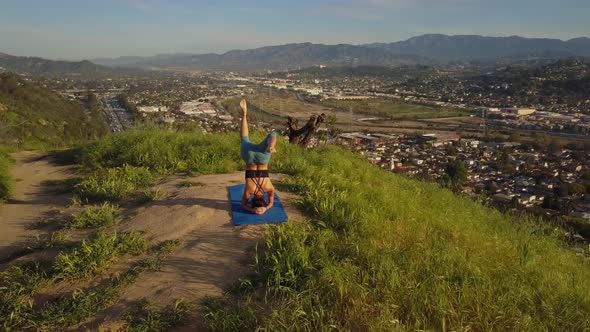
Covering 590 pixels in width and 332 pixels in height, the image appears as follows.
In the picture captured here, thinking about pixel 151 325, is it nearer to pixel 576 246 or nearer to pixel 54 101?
pixel 576 246

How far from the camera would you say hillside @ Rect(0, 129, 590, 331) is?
8.69 ft

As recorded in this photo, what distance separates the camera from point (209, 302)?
286 centimetres

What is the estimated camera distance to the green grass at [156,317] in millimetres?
2606

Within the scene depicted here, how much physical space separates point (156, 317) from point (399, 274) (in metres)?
1.87

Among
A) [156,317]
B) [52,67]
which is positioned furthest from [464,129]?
[52,67]

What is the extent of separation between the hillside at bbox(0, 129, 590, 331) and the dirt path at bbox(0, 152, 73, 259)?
0.50 metres

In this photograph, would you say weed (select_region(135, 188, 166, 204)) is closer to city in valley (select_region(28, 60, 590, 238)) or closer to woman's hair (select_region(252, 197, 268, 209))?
woman's hair (select_region(252, 197, 268, 209))

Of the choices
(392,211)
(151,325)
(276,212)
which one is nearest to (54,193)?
(276,212)

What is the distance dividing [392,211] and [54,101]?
41344 millimetres

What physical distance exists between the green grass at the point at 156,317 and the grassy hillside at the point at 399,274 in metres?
0.24

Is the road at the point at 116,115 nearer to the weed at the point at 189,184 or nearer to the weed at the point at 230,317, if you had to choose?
the weed at the point at 189,184

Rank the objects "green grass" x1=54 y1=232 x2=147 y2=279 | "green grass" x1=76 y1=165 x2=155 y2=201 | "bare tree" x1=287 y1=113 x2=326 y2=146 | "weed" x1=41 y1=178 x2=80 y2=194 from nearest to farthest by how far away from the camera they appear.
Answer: "green grass" x1=54 y1=232 x2=147 y2=279 < "green grass" x1=76 y1=165 x2=155 y2=201 < "weed" x1=41 y1=178 x2=80 y2=194 < "bare tree" x1=287 y1=113 x2=326 y2=146

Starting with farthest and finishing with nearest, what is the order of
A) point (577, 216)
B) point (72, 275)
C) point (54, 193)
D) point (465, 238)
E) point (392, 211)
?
point (577, 216) < point (54, 193) < point (392, 211) < point (465, 238) < point (72, 275)

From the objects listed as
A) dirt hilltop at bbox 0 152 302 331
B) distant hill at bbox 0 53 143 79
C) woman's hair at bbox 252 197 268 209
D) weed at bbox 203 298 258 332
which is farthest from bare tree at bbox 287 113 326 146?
distant hill at bbox 0 53 143 79
